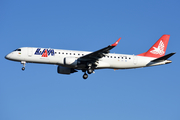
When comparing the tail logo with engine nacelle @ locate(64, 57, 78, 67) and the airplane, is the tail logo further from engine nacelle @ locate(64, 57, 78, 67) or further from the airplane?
engine nacelle @ locate(64, 57, 78, 67)

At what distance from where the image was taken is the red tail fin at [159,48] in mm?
49781

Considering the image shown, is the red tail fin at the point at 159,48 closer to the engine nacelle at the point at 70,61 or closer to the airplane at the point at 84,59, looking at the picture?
the airplane at the point at 84,59

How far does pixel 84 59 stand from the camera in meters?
44.8

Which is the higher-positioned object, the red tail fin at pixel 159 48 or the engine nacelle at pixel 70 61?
the red tail fin at pixel 159 48

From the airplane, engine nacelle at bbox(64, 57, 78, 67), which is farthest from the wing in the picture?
engine nacelle at bbox(64, 57, 78, 67)

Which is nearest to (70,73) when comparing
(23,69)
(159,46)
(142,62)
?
(23,69)

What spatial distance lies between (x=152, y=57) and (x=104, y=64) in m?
8.37

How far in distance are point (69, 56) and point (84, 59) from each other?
228cm

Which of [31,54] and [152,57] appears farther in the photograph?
[152,57]

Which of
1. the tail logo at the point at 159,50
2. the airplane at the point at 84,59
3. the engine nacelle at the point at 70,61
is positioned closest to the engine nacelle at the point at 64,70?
the airplane at the point at 84,59

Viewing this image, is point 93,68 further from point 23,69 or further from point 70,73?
point 23,69

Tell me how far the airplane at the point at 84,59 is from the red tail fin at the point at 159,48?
1.34 metres

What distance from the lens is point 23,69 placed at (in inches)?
1778

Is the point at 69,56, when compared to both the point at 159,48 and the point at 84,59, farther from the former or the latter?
the point at 159,48
